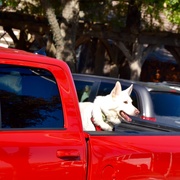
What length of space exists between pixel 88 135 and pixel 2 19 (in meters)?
18.6

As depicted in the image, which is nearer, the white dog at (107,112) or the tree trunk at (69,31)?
the white dog at (107,112)

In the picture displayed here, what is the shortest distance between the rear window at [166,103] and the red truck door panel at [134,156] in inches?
175

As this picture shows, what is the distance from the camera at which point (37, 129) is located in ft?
13.4

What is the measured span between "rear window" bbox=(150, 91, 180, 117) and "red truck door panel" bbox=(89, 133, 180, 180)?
14.6 feet

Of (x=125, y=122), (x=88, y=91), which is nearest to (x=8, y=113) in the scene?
(x=125, y=122)

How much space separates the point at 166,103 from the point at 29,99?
561cm

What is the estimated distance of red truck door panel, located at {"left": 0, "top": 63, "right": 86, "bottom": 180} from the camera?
153 inches

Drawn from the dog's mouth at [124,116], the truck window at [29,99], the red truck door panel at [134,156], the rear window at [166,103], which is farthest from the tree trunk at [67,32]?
the truck window at [29,99]

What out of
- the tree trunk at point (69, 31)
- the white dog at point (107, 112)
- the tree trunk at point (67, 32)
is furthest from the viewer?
the tree trunk at point (69, 31)

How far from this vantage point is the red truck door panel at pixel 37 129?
12.7 ft

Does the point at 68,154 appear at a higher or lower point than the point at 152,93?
higher

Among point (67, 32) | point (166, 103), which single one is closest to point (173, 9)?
point (67, 32)

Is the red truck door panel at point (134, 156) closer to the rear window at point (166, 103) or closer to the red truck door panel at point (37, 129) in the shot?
the red truck door panel at point (37, 129)

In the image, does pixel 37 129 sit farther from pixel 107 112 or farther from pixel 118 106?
pixel 118 106
